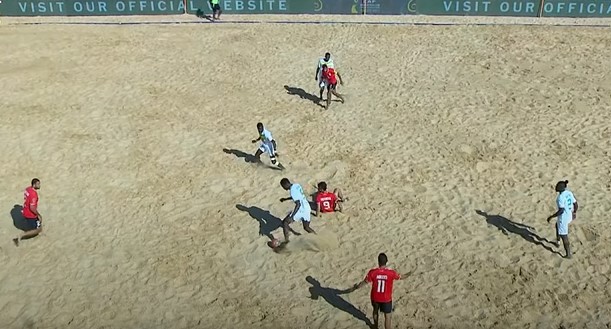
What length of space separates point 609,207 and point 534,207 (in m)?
1.55

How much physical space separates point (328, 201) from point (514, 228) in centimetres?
374

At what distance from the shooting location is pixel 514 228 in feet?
42.1

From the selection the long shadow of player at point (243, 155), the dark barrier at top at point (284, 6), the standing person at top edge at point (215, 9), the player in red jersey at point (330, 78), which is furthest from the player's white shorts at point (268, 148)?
the dark barrier at top at point (284, 6)

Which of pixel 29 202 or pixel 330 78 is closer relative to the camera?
pixel 29 202

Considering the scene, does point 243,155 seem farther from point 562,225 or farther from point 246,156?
point 562,225

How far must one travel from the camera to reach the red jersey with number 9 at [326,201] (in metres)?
13.0

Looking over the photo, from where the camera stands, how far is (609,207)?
13445 millimetres

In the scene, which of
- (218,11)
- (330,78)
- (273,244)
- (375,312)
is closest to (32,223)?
(273,244)

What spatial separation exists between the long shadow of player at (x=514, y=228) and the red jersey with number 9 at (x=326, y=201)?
302cm

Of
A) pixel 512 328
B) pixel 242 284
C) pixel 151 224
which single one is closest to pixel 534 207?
pixel 512 328

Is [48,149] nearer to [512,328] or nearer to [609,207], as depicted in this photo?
[512,328]

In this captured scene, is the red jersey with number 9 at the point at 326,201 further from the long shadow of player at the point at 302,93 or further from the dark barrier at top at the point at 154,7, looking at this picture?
the dark barrier at top at the point at 154,7

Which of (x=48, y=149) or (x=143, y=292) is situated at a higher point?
(x=48, y=149)

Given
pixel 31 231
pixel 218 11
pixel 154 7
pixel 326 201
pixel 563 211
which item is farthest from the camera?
pixel 154 7
